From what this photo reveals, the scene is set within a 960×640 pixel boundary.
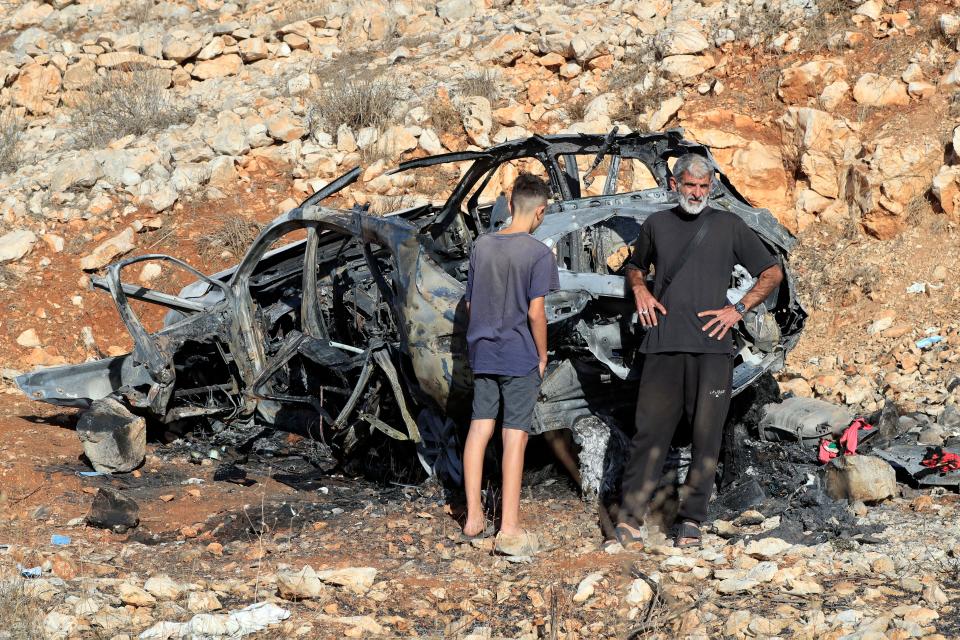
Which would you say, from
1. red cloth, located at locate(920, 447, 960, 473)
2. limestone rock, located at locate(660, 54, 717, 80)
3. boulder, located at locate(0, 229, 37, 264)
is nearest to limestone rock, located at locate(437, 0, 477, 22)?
limestone rock, located at locate(660, 54, 717, 80)

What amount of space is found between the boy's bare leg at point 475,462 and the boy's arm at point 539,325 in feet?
1.36

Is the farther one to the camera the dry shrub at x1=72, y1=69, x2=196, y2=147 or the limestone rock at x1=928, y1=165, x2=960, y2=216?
the dry shrub at x1=72, y1=69, x2=196, y2=147

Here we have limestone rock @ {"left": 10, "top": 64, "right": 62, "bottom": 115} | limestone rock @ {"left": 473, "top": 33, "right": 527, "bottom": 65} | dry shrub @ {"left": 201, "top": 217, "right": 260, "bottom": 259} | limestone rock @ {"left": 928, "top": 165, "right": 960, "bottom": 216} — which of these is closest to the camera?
limestone rock @ {"left": 928, "top": 165, "right": 960, "bottom": 216}

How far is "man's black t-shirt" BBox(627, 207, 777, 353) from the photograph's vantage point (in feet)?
16.0

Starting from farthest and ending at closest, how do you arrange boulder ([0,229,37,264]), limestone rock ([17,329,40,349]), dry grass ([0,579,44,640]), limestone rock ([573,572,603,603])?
boulder ([0,229,37,264]), limestone rock ([17,329,40,349]), limestone rock ([573,572,603,603]), dry grass ([0,579,44,640])

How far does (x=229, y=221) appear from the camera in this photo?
11859 millimetres

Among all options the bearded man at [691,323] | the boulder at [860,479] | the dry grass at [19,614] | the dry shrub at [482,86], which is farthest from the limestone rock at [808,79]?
the dry grass at [19,614]

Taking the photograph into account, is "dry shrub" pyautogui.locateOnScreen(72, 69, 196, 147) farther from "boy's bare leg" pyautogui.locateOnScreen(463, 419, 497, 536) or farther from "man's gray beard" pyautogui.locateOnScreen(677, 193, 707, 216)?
"man's gray beard" pyautogui.locateOnScreen(677, 193, 707, 216)

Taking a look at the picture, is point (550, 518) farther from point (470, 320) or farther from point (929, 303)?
point (929, 303)

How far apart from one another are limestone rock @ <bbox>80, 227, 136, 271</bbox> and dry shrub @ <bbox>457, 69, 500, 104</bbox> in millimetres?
4335

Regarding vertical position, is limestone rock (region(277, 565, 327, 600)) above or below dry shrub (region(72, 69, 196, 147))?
below

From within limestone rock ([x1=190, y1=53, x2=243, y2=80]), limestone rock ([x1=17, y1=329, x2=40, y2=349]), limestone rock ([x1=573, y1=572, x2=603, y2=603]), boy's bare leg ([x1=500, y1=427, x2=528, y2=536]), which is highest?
limestone rock ([x1=190, y1=53, x2=243, y2=80])

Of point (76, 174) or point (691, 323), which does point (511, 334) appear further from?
point (76, 174)

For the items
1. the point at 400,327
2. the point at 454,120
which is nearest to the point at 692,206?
the point at 400,327
